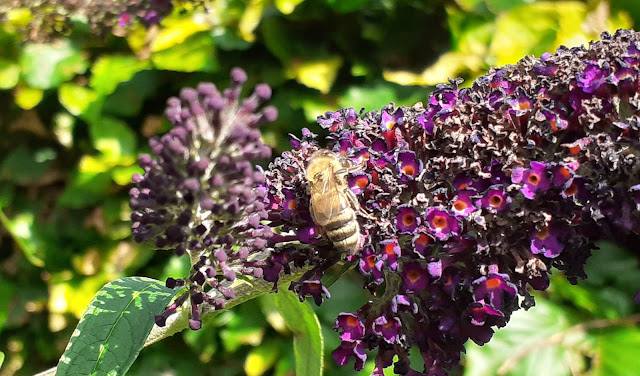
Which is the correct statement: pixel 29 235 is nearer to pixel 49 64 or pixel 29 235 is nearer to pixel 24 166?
pixel 24 166

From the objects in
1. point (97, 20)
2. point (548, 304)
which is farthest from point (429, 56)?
point (97, 20)

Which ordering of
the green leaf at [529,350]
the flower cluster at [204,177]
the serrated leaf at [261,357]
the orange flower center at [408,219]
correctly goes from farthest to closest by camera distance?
the serrated leaf at [261,357] < the green leaf at [529,350] < the orange flower center at [408,219] < the flower cluster at [204,177]

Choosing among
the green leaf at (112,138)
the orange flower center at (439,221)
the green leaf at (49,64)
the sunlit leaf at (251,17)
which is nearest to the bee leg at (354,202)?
the orange flower center at (439,221)

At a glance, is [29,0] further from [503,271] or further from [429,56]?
[503,271]

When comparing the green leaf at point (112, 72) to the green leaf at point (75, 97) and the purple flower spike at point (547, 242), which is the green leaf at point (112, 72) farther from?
the purple flower spike at point (547, 242)

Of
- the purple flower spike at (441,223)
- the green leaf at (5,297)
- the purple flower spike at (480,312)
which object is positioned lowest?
the green leaf at (5,297)

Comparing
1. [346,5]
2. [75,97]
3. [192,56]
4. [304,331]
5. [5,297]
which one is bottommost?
[5,297]

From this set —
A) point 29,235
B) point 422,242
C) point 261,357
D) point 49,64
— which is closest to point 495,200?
point 422,242
